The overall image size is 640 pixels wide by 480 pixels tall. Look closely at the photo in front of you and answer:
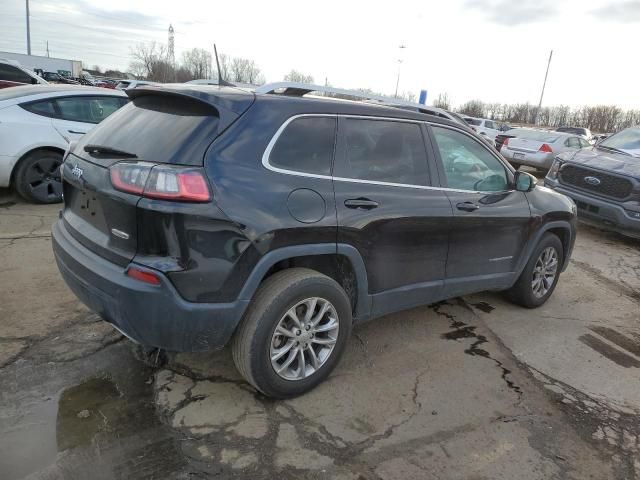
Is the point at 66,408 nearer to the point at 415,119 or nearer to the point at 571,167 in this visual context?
the point at 415,119

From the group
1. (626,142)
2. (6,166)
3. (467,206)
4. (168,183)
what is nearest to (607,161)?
(626,142)

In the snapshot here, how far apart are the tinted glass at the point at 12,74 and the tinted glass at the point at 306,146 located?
1376 centimetres

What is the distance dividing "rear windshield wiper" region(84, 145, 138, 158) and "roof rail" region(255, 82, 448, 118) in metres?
0.87

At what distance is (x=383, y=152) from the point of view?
3281 mm

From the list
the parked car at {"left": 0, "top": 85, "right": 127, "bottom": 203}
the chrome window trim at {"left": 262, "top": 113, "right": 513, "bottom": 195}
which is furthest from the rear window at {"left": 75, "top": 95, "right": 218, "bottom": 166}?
the parked car at {"left": 0, "top": 85, "right": 127, "bottom": 203}

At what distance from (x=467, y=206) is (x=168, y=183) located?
221 centimetres

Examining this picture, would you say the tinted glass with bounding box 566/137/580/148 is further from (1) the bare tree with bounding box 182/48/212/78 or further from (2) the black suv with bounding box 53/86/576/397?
(1) the bare tree with bounding box 182/48/212/78

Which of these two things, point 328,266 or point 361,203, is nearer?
point 361,203

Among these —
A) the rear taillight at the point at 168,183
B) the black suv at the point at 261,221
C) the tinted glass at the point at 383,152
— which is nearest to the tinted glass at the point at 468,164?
the black suv at the point at 261,221

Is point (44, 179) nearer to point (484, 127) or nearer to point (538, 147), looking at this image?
point (538, 147)

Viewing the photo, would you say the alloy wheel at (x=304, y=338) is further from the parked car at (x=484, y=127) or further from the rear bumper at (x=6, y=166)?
the parked car at (x=484, y=127)

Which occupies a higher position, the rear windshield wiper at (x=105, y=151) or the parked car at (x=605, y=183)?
the rear windshield wiper at (x=105, y=151)

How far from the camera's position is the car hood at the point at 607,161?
727 centimetres

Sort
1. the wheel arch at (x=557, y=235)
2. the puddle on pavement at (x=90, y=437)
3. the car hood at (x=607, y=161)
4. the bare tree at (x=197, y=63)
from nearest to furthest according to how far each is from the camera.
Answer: the puddle on pavement at (x=90, y=437) → the wheel arch at (x=557, y=235) → the car hood at (x=607, y=161) → the bare tree at (x=197, y=63)
